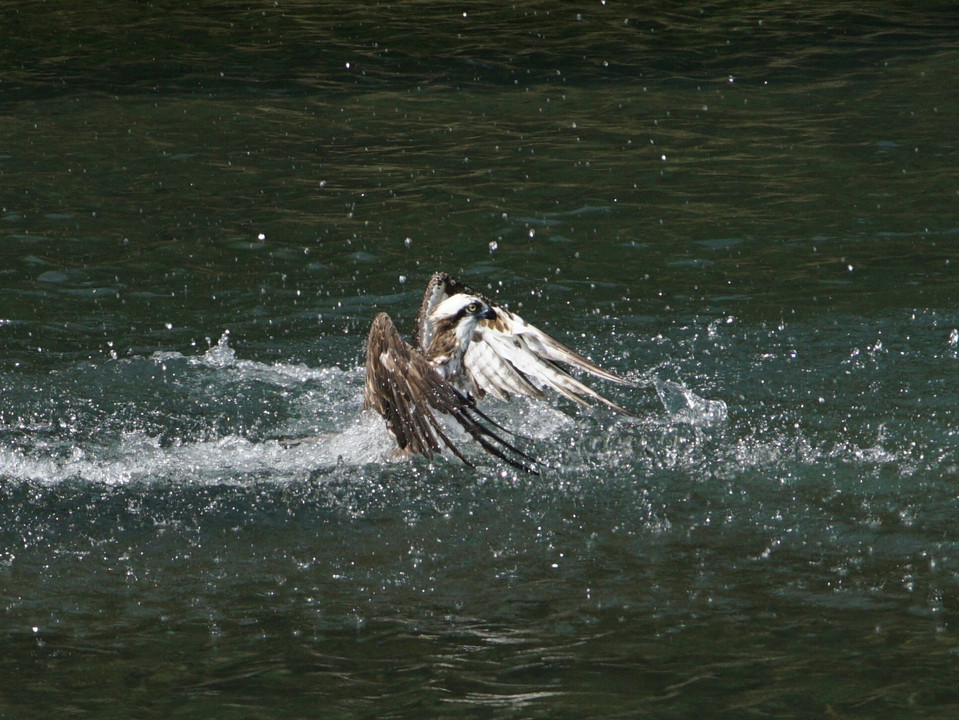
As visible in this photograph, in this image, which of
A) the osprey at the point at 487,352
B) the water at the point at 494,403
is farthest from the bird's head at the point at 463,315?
the water at the point at 494,403

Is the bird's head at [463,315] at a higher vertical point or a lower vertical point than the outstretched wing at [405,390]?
higher

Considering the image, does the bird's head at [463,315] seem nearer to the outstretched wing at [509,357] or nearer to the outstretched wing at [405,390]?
the outstretched wing at [509,357]

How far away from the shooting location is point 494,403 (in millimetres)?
7324

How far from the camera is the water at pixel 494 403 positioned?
5.24 metres

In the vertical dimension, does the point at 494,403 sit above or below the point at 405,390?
below

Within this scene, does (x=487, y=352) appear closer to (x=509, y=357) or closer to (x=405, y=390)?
(x=509, y=357)

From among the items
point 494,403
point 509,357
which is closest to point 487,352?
point 509,357

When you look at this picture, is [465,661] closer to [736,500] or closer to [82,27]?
[736,500]

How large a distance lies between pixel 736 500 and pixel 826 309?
8.46 ft

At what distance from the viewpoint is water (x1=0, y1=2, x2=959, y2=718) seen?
5.24m

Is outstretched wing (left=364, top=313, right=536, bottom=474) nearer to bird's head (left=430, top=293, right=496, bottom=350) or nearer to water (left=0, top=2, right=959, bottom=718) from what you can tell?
water (left=0, top=2, right=959, bottom=718)

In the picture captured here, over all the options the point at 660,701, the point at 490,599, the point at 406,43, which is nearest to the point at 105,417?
the point at 490,599

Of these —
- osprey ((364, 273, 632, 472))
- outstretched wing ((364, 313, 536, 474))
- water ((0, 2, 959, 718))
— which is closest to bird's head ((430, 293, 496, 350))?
osprey ((364, 273, 632, 472))

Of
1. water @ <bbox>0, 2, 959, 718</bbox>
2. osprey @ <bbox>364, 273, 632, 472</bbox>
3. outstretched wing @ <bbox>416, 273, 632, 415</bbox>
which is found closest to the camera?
water @ <bbox>0, 2, 959, 718</bbox>
